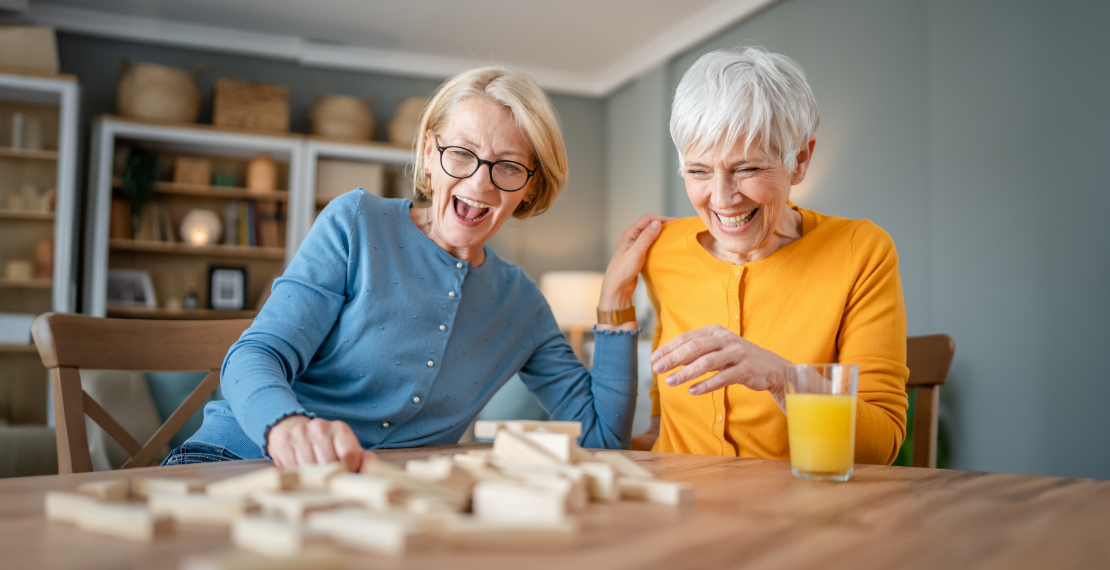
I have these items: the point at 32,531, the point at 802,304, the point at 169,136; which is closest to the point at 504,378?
the point at 802,304

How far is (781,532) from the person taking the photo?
609 millimetres

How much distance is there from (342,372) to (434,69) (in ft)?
16.2

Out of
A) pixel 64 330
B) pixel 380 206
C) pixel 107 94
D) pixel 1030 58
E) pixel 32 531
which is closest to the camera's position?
pixel 32 531

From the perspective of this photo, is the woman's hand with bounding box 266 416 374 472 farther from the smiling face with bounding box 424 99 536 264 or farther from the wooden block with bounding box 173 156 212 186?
the wooden block with bounding box 173 156 212 186

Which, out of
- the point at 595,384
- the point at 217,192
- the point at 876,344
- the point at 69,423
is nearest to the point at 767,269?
the point at 876,344

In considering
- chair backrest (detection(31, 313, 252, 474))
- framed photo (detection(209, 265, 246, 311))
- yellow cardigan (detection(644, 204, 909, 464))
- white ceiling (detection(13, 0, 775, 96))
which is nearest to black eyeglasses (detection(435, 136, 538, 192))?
yellow cardigan (detection(644, 204, 909, 464))

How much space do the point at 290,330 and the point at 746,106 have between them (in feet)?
2.66

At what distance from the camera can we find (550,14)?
16.0ft

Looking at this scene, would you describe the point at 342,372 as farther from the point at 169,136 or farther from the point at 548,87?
the point at 548,87

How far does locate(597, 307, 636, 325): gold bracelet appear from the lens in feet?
4.80

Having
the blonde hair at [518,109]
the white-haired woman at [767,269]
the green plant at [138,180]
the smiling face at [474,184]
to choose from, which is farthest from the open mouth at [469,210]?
the green plant at [138,180]

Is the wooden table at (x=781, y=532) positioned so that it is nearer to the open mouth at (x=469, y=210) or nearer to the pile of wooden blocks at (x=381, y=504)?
the pile of wooden blocks at (x=381, y=504)

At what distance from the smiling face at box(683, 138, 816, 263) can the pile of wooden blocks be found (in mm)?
643

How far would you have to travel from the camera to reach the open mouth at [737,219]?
53.1 inches
